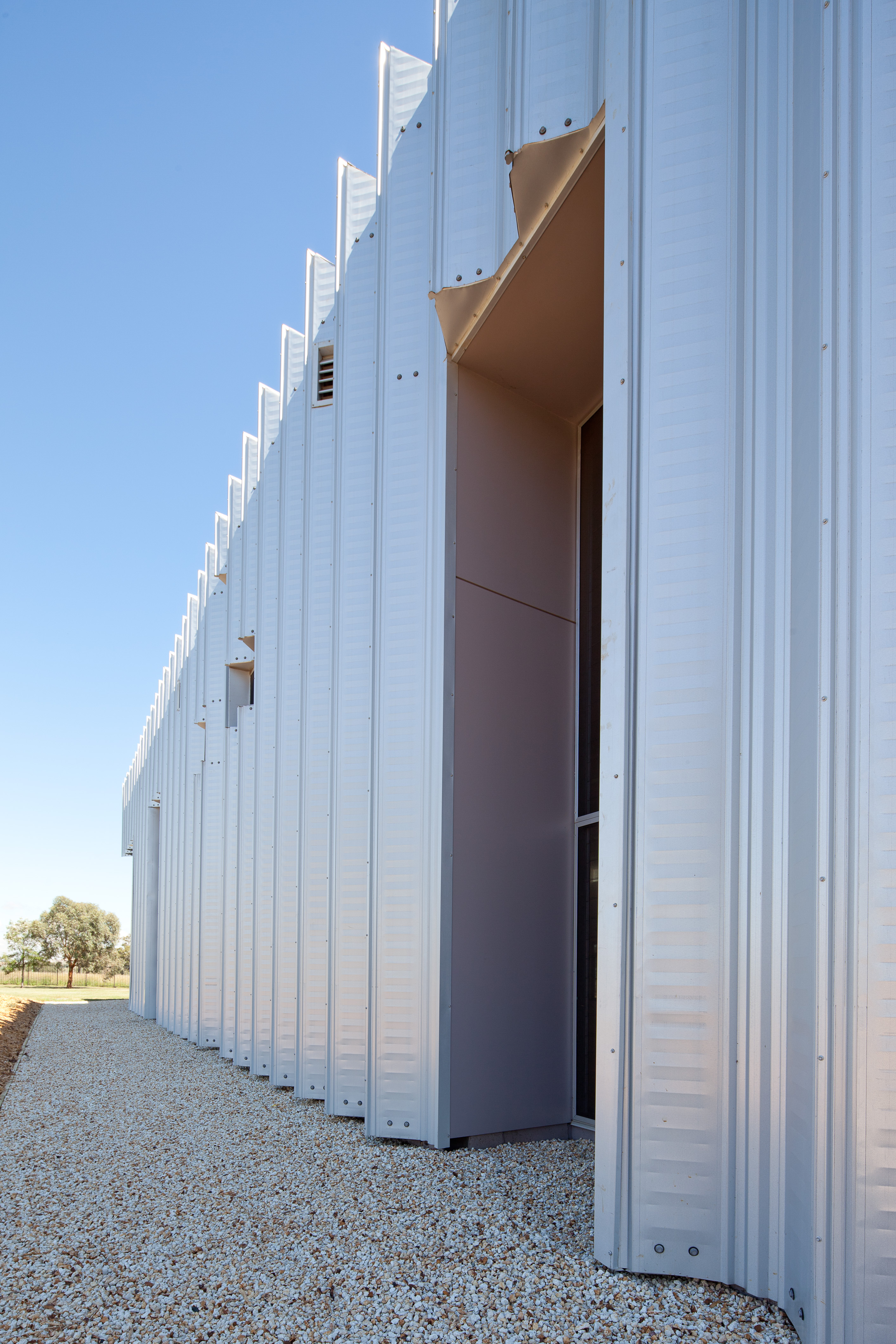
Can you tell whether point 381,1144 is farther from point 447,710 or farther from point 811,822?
point 811,822

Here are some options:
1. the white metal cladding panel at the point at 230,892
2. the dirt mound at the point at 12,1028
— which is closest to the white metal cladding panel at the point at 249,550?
the white metal cladding panel at the point at 230,892

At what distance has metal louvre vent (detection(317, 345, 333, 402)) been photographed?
8.73 meters

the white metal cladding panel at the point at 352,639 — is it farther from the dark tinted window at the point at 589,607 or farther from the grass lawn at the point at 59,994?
the grass lawn at the point at 59,994

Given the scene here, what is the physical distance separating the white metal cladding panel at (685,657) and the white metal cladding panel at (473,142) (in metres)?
1.78

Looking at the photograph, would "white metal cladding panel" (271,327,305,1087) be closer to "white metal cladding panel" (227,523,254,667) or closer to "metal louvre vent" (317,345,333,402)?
"metal louvre vent" (317,345,333,402)

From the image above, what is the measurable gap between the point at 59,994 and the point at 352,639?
27.5m

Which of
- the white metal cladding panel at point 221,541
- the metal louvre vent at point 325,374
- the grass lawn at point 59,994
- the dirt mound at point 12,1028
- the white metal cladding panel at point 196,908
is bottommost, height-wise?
the grass lawn at point 59,994

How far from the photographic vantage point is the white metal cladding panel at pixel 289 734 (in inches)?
317

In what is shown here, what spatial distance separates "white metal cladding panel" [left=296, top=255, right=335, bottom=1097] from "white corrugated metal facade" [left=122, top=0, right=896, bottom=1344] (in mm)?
1179

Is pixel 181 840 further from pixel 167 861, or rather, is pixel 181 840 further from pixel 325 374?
pixel 325 374

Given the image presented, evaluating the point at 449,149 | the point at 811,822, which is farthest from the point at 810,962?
the point at 449,149

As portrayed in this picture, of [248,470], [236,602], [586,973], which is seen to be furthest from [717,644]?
[248,470]

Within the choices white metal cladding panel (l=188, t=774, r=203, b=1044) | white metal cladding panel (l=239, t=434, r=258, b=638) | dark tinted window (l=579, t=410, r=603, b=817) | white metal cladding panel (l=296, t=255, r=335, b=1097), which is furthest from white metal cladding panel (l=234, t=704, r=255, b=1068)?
dark tinted window (l=579, t=410, r=603, b=817)

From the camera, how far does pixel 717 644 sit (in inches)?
147
